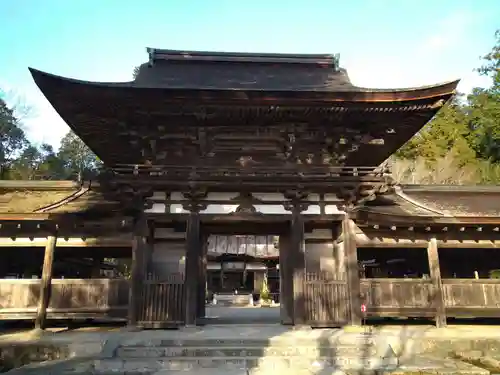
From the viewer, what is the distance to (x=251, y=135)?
34.7 feet

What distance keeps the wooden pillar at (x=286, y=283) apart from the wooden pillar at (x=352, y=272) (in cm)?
162

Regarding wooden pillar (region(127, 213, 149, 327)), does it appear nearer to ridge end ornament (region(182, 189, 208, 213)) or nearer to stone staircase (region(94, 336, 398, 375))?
ridge end ornament (region(182, 189, 208, 213))

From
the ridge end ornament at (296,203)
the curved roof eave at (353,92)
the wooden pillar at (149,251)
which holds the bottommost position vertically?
the wooden pillar at (149,251)

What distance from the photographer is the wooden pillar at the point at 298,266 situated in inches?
392

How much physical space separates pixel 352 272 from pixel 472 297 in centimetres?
393

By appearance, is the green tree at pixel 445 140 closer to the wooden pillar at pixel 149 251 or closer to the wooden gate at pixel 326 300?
the wooden gate at pixel 326 300

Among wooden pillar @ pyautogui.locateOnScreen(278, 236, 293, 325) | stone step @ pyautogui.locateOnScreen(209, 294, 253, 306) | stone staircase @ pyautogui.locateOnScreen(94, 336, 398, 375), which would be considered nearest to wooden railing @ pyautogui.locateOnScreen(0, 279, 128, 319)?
stone staircase @ pyautogui.locateOnScreen(94, 336, 398, 375)

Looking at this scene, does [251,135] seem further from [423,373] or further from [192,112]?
[423,373]

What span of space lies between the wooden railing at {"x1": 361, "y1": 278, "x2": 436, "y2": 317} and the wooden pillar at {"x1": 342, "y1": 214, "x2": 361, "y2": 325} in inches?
20.5

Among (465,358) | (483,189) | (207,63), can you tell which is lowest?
(465,358)

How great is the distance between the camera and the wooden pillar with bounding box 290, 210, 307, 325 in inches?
392

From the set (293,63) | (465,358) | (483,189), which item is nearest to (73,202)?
(293,63)

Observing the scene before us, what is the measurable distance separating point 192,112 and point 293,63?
537cm

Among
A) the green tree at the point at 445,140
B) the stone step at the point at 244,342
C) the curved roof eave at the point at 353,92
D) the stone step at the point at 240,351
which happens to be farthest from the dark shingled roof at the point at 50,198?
the green tree at the point at 445,140
